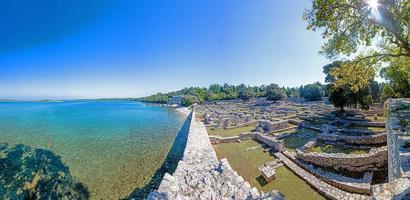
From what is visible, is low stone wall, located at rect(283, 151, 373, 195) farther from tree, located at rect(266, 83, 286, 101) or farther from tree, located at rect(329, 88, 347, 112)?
tree, located at rect(266, 83, 286, 101)

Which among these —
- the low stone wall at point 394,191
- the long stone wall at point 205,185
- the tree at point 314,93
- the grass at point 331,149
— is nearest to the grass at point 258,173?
the long stone wall at point 205,185

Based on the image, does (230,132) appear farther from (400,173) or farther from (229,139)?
(400,173)

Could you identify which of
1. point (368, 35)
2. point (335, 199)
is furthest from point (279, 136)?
point (368, 35)

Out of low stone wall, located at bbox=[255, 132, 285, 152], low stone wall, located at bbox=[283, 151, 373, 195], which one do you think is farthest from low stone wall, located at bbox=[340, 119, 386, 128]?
low stone wall, located at bbox=[283, 151, 373, 195]

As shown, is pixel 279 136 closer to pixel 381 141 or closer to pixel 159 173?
pixel 381 141

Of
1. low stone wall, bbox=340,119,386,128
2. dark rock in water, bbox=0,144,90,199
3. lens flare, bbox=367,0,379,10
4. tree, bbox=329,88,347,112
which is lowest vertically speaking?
low stone wall, bbox=340,119,386,128

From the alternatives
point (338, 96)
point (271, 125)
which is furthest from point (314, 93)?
point (271, 125)

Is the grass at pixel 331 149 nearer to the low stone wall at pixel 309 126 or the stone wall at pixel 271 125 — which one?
the low stone wall at pixel 309 126
